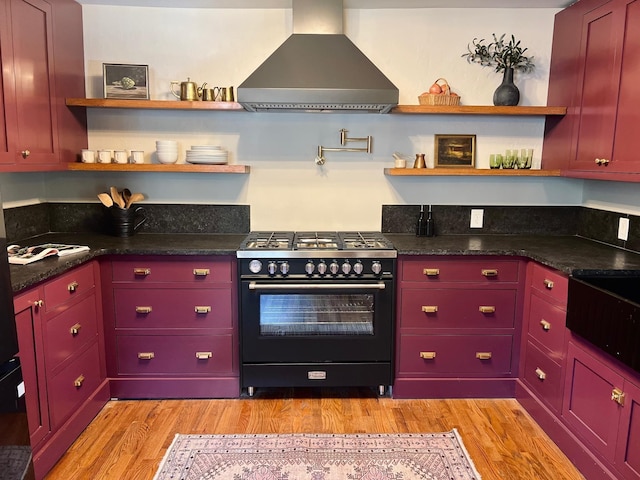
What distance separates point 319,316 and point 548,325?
1.22 metres

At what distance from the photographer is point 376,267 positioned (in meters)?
2.62

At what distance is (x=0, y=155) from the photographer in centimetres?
215

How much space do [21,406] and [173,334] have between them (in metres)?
1.20

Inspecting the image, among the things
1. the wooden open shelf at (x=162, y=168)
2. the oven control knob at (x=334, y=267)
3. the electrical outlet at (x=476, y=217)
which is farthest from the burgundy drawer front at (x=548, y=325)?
the wooden open shelf at (x=162, y=168)

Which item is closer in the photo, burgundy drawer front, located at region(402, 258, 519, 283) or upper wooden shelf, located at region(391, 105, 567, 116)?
burgundy drawer front, located at region(402, 258, 519, 283)

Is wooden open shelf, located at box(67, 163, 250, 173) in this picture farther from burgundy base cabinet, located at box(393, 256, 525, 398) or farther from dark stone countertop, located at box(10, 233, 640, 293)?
burgundy base cabinet, located at box(393, 256, 525, 398)

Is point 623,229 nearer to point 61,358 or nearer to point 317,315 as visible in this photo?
point 317,315

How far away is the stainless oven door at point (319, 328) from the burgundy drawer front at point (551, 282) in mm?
795

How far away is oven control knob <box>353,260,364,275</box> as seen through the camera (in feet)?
8.56

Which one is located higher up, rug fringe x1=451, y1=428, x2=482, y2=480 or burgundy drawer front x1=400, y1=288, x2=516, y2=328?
burgundy drawer front x1=400, y1=288, x2=516, y2=328

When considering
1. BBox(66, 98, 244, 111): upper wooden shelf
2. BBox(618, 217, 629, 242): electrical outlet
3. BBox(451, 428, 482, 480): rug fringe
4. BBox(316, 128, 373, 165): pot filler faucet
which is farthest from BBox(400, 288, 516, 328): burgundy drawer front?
BBox(66, 98, 244, 111): upper wooden shelf

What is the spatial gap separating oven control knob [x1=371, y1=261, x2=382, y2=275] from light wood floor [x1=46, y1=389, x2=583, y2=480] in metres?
0.79

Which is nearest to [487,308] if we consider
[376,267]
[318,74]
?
[376,267]

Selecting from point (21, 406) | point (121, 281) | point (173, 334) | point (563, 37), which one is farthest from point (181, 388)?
point (563, 37)
